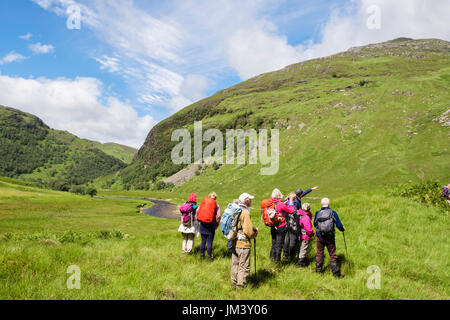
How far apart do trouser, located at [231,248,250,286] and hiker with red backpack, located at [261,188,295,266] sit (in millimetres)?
2399

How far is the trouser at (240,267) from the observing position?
824cm

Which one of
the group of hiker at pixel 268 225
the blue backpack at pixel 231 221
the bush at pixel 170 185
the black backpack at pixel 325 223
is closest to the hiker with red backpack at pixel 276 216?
the group of hiker at pixel 268 225

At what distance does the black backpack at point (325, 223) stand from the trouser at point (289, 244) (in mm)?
1835

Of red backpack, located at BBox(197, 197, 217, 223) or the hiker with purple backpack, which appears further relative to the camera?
the hiker with purple backpack

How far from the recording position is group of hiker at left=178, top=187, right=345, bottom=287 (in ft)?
27.5

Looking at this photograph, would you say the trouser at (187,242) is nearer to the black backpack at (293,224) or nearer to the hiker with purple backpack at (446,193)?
the black backpack at (293,224)

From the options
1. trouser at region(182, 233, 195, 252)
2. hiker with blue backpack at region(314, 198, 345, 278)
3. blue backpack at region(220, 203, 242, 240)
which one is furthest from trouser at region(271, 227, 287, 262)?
trouser at region(182, 233, 195, 252)

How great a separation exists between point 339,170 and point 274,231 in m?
103

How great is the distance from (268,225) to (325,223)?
2423 millimetres

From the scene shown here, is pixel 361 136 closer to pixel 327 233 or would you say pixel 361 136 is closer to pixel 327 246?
pixel 327 246

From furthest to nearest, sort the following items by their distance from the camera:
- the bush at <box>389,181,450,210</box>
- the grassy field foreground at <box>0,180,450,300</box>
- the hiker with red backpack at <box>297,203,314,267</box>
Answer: the bush at <box>389,181,450,210</box>
the hiker with red backpack at <box>297,203,314,267</box>
the grassy field foreground at <box>0,180,450,300</box>

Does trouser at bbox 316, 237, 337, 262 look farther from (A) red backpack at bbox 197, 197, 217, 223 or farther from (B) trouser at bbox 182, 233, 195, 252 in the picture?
(B) trouser at bbox 182, 233, 195, 252

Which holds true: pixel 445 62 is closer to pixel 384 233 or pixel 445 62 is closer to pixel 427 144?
pixel 427 144
